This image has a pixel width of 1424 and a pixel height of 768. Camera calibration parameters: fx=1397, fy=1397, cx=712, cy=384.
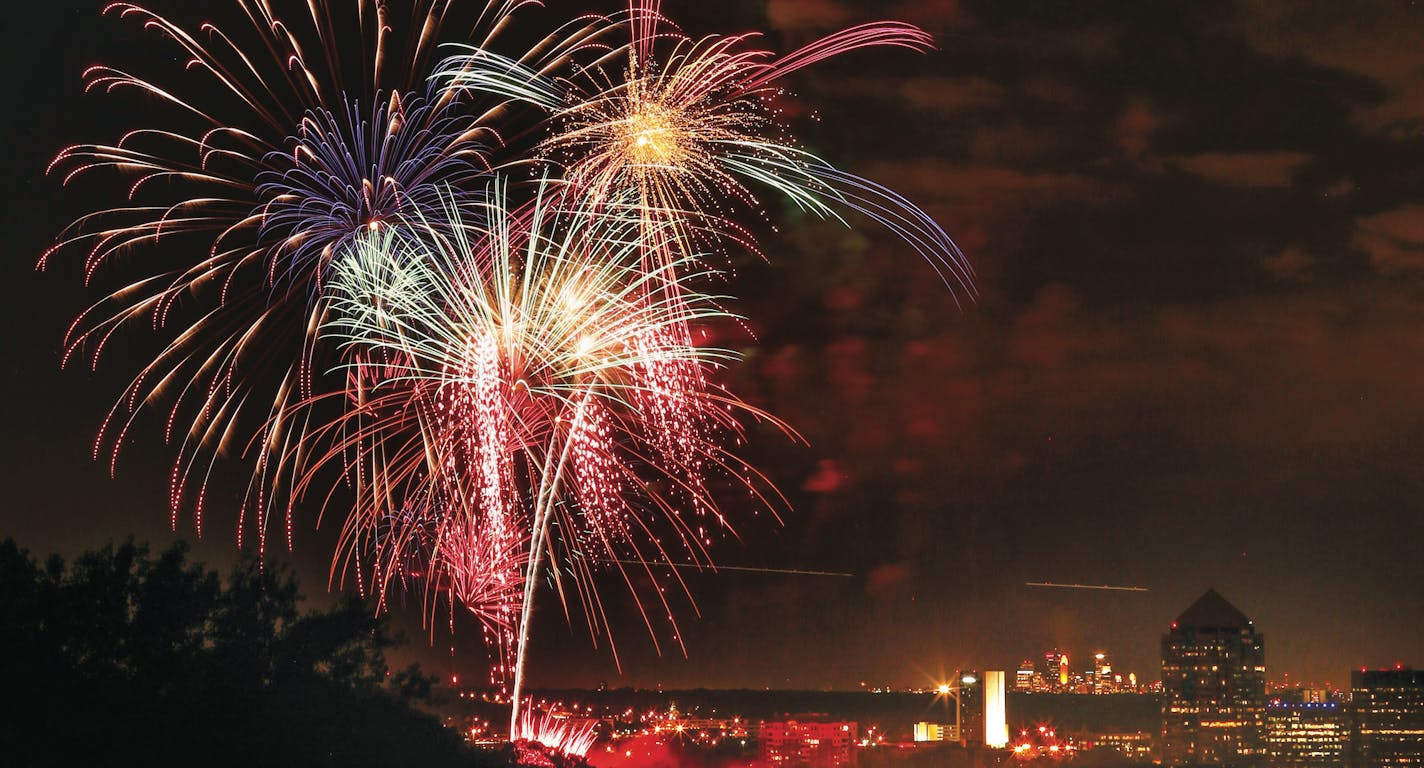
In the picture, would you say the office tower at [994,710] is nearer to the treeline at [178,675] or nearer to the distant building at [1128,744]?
the distant building at [1128,744]

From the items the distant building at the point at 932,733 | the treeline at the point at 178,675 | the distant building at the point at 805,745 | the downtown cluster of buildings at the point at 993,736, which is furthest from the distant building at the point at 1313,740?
the treeline at the point at 178,675

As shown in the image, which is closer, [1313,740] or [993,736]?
[993,736]

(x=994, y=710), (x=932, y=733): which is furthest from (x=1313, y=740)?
(x=994, y=710)

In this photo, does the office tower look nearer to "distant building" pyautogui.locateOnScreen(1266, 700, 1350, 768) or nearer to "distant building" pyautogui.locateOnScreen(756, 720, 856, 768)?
"distant building" pyautogui.locateOnScreen(756, 720, 856, 768)

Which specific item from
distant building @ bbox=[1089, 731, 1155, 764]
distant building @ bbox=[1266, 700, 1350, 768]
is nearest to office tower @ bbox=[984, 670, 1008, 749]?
distant building @ bbox=[1089, 731, 1155, 764]

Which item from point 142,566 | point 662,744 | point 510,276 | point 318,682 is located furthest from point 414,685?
point 662,744

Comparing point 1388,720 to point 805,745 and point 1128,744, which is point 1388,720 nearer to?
point 1128,744
